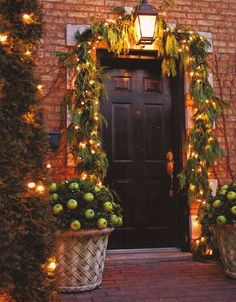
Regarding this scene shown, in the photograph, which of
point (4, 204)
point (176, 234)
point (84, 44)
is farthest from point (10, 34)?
point (176, 234)

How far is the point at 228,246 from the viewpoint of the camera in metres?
3.91

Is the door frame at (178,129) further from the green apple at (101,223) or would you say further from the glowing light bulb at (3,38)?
the glowing light bulb at (3,38)

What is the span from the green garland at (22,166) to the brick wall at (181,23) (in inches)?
73.1

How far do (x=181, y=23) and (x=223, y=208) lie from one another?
2516 millimetres

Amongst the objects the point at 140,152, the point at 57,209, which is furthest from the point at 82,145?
the point at 57,209

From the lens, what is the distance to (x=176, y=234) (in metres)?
4.95

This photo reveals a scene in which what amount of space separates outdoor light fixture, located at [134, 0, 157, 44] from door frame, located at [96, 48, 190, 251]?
394 mm

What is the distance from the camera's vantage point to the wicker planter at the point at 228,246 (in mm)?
3857

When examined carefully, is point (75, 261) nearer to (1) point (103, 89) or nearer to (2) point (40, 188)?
(2) point (40, 188)

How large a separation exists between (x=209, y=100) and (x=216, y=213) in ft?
4.81

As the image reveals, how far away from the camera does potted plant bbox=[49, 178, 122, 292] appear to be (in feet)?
11.2

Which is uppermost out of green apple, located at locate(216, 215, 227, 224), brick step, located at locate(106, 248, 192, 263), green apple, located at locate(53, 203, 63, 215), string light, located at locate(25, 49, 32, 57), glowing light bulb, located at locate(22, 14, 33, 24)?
glowing light bulb, located at locate(22, 14, 33, 24)

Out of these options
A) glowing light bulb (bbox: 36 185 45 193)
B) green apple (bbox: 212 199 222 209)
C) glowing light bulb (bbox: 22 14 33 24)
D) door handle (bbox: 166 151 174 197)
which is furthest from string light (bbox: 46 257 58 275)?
door handle (bbox: 166 151 174 197)

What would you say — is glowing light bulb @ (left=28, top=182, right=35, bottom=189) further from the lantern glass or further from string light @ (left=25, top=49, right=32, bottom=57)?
the lantern glass
